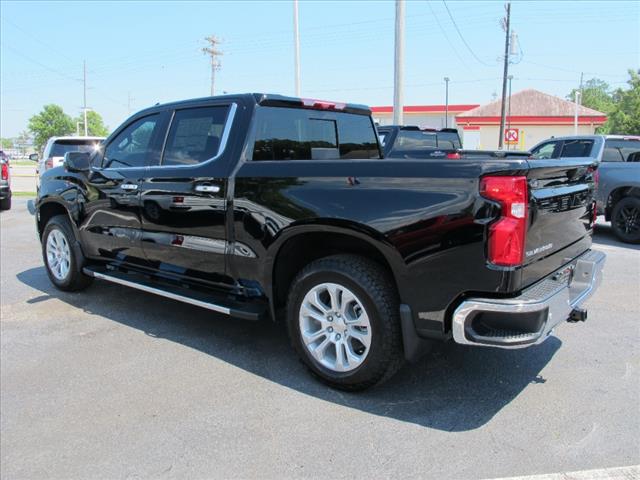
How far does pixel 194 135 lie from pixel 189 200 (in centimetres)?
57

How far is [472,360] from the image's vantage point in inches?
158

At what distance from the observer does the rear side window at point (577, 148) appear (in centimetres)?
936

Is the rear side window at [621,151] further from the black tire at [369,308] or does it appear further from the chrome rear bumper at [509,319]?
the black tire at [369,308]

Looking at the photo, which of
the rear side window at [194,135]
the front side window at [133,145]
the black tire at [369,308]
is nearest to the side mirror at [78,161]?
the front side window at [133,145]

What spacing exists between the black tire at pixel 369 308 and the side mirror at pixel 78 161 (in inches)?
116

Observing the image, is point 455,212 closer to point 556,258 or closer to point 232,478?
point 556,258

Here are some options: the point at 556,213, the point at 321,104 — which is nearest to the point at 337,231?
the point at 556,213

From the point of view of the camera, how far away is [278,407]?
11.0 feet

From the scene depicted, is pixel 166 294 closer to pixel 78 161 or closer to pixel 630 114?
pixel 78 161

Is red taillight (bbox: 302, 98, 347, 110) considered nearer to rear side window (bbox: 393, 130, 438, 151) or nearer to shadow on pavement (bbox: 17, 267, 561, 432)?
shadow on pavement (bbox: 17, 267, 561, 432)

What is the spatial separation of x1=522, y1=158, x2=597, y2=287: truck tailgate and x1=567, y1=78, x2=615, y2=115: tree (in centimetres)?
10577

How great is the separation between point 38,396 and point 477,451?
2.78 metres

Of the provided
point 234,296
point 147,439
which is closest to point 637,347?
point 234,296

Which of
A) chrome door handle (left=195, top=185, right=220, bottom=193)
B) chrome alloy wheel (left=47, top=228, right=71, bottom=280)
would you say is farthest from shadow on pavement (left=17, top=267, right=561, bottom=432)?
chrome door handle (left=195, top=185, right=220, bottom=193)
